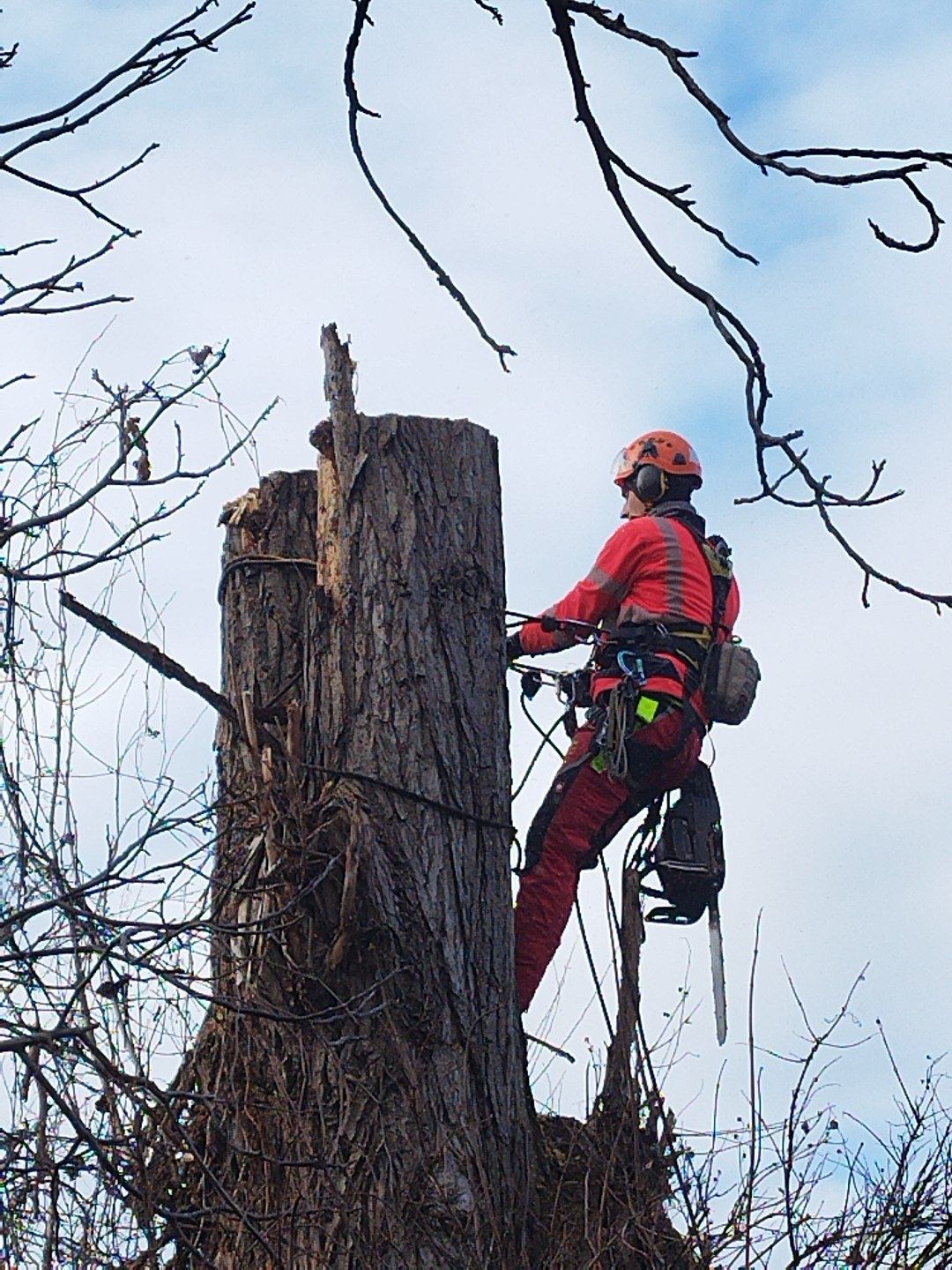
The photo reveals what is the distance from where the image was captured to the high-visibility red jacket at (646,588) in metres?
6.73

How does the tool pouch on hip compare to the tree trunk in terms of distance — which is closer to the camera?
the tree trunk

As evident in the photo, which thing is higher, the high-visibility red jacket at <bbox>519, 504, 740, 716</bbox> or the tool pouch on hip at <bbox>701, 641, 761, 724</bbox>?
the high-visibility red jacket at <bbox>519, 504, 740, 716</bbox>

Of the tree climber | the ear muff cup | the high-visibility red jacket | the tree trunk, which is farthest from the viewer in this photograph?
the ear muff cup

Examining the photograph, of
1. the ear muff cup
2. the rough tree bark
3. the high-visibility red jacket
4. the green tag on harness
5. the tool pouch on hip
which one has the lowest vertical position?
the rough tree bark

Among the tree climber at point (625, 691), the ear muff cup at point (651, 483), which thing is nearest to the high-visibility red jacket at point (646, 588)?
the tree climber at point (625, 691)

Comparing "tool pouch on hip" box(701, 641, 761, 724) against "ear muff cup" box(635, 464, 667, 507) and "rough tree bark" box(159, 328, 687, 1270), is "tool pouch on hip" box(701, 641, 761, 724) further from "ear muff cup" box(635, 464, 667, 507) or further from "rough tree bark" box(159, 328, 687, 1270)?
"rough tree bark" box(159, 328, 687, 1270)

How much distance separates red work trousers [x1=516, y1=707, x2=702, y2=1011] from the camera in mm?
6234

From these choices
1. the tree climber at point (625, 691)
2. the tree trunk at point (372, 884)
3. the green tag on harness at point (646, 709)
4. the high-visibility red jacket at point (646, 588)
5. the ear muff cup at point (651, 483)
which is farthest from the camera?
the ear muff cup at point (651, 483)

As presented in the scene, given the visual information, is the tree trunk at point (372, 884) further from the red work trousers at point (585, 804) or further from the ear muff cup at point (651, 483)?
the ear muff cup at point (651, 483)

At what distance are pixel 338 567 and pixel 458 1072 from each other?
1.49 meters

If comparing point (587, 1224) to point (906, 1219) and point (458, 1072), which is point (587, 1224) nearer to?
point (458, 1072)

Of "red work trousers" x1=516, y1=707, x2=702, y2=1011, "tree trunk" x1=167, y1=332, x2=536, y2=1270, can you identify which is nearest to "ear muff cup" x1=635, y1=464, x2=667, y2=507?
"red work trousers" x1=516, y1=707, x2=702, y2=1011

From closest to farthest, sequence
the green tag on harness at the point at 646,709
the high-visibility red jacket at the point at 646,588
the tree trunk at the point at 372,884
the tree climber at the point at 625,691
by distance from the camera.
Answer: the tree trunk at the point at 372,884 → the tree climber at the point at 625,691 → the green tag on harness at the point at 646,709 → the high-visibility red jacket at the point at 646,588

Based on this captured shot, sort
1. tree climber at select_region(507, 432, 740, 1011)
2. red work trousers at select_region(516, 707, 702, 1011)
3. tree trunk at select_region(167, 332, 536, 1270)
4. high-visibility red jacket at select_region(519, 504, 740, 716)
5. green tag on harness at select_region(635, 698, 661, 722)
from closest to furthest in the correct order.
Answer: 1. tree trunk at select_region(167, 332, 536, 1270)
2. red work trousers at select_region(516, 707, 702, 1011)
3. tree climber at select_region(507, 432, 740, 1011)
4. green tag on harness at select_region(635, 698, 661, 722)
5. high-visibility red jacket at select_region(519, 504, 740, 716)
